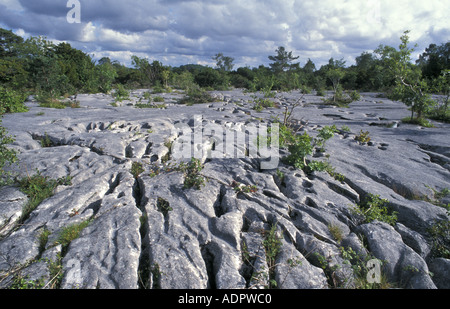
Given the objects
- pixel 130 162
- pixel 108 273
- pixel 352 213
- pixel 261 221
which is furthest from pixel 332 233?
pixel 130 162

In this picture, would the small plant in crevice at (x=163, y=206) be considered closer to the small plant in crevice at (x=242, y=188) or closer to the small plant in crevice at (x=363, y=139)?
the small plant in crevice at (x=242, y=188)

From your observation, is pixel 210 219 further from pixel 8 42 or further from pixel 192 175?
pixel 8 42

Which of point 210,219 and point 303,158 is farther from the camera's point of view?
point 303,158

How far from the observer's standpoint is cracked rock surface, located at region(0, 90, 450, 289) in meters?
4.50

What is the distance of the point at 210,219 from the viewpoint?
227 inches

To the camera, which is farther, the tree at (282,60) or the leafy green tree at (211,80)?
the tree at (282,60)

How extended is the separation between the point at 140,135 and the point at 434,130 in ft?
50.2

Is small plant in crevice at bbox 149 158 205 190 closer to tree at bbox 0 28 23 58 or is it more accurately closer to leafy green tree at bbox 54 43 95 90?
leafy green tree at bbox 54 43 95 90

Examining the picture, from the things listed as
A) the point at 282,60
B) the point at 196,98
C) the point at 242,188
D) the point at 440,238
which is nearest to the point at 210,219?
the point at 242,188

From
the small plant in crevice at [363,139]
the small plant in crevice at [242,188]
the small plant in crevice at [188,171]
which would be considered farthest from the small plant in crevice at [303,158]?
the small plant in crevice at [363,139]

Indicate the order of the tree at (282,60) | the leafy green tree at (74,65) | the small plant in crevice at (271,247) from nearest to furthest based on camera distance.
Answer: the small plant in crevice at (271,247), the leafy green tree at (74,65), the tree at (282,60)

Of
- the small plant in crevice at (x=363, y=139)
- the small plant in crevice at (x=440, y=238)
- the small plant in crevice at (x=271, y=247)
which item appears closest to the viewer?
the small plant in crevice at (x=271, y=247)

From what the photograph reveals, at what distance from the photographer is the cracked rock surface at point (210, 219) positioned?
450 centimetres

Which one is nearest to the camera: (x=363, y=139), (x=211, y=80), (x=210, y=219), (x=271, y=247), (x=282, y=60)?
(x=271, y=247)
